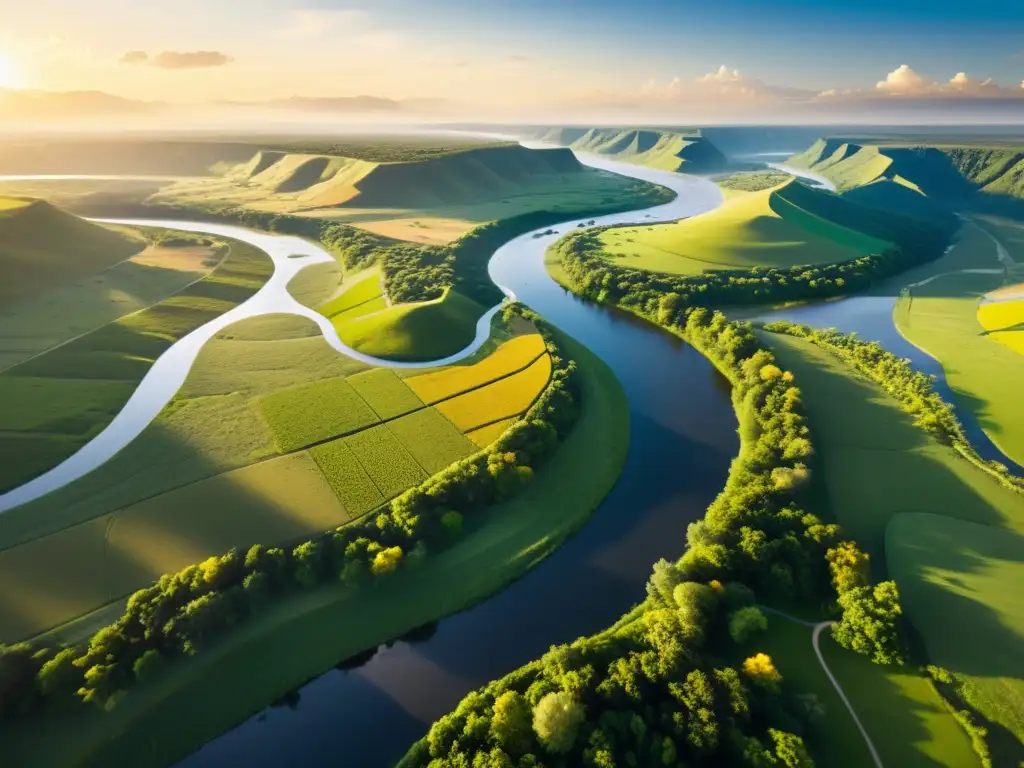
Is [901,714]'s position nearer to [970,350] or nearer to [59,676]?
[59,676]

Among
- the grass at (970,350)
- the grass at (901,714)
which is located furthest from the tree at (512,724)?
the grass at (970,350)

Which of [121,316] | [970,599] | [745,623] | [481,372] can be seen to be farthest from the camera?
[121,316]

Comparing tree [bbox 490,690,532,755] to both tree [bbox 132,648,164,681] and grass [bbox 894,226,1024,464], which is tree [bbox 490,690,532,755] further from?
grass [bbox 894,226,1024,464]

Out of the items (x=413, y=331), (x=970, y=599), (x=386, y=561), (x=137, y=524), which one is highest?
(x=413, y=331)

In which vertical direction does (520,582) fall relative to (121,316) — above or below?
below

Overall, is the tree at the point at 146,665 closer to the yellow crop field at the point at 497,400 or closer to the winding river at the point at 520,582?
the winding river at the point at 520,582

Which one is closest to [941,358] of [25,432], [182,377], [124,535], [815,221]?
[815,221]

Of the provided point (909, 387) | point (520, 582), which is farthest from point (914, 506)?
point (520, 582)
